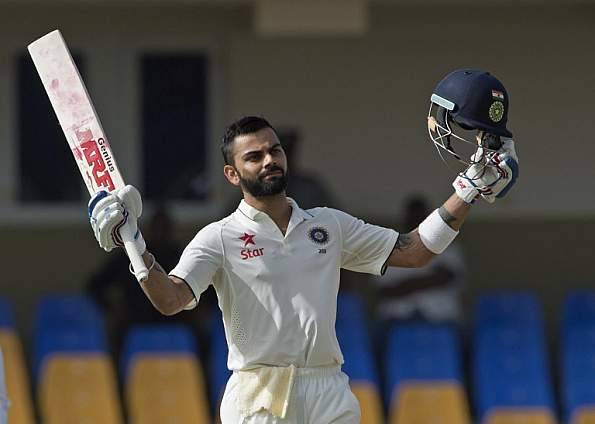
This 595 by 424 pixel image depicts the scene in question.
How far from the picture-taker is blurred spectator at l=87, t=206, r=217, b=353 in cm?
898

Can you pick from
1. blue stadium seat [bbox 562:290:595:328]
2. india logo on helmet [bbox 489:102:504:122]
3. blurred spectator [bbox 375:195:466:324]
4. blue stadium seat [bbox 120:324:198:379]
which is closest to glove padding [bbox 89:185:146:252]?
india logo on helmet [bbox 489:102:504:122]

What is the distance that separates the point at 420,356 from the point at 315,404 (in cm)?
391

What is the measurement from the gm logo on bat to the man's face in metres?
0.39

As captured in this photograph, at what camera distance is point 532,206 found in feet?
32.4

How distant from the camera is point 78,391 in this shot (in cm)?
848

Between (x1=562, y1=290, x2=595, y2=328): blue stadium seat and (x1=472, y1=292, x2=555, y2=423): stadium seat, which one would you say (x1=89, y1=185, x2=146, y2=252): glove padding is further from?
(x1=562, y1=290, x2=595, y2=328): blue stadium seat

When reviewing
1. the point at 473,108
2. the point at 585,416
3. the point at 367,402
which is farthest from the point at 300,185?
the point at 473,108

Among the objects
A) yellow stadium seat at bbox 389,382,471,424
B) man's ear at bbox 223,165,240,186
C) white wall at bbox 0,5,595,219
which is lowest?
yellow stadium seat at bbox 389,382,471,424

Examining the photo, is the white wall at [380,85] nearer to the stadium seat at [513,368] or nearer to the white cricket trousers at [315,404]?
the stadium seat at [513,368]

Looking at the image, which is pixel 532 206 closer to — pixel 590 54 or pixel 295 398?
pixel 590 54

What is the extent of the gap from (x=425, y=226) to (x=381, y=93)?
496 cm

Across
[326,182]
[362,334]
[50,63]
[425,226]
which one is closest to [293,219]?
[425,226]

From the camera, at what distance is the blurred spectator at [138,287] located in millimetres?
8984

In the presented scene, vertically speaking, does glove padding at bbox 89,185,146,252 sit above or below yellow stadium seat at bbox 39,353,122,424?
above
